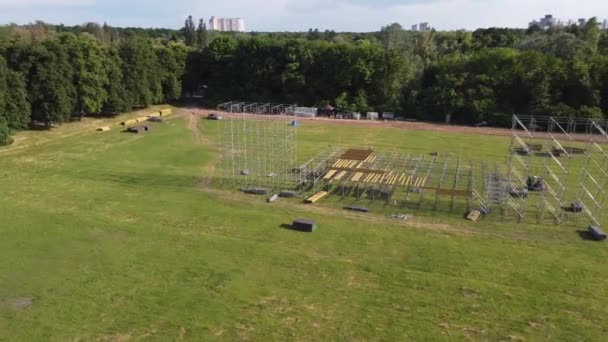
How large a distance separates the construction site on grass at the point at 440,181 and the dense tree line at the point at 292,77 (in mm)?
17140

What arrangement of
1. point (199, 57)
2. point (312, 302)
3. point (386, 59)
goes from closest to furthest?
point (312, 302)
point (386, 59)
point (199, 57)

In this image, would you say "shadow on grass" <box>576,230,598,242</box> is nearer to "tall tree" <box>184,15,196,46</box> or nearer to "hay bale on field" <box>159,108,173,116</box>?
"hay bale on field" <box>159,108,173,116</box>

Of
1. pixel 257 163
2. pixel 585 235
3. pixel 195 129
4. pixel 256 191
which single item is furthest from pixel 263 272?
pixel 195 129

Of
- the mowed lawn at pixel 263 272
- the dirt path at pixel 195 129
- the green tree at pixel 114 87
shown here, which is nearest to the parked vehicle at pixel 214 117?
the dirt path at pixel 195 129

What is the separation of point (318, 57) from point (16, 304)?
54.8 metres

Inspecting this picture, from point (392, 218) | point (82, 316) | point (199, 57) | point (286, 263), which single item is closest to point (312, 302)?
point (286, 263)

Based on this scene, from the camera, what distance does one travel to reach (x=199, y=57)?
231 feet

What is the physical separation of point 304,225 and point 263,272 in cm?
464

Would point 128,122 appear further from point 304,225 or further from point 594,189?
point 594,189

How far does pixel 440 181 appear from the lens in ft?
102

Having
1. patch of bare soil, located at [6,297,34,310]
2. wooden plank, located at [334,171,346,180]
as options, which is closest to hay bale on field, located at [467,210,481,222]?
wooden plank, located at [334,171,346,180]

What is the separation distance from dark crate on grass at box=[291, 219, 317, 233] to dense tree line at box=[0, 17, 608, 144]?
28381 mm

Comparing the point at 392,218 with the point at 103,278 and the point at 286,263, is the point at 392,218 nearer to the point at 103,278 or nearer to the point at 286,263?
the point at 286,263

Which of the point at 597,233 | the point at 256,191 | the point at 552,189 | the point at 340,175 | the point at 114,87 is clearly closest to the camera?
the point at 597,233
